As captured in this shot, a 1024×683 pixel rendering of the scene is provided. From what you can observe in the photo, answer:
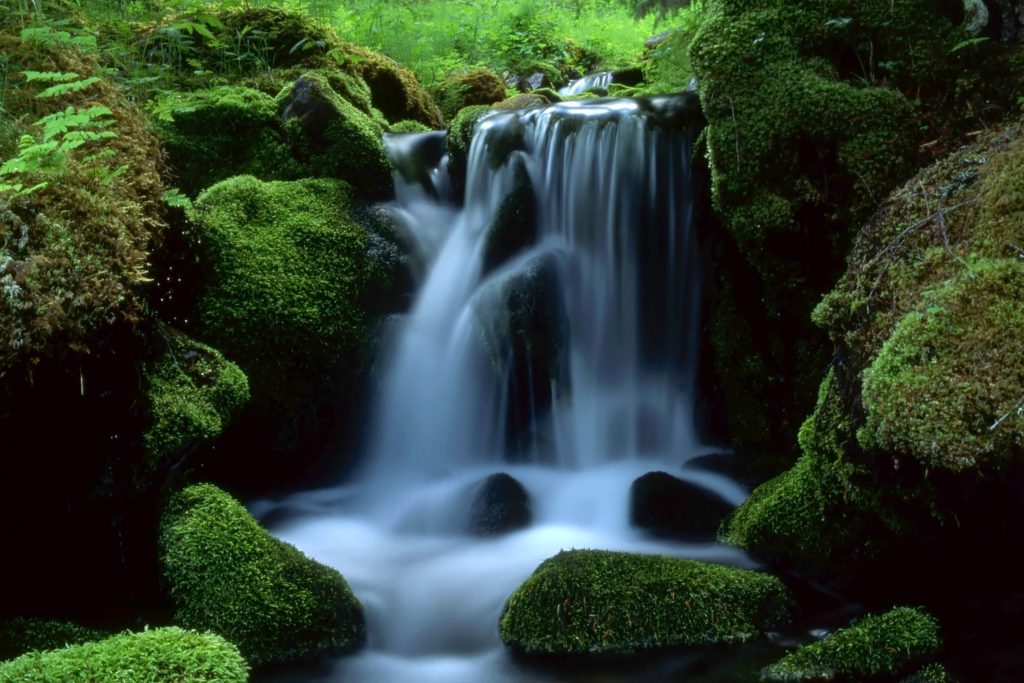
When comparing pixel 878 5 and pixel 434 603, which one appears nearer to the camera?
pixel 434 603

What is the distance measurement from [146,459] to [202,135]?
359 centimetres

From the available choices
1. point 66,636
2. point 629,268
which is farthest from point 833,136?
point 66,636

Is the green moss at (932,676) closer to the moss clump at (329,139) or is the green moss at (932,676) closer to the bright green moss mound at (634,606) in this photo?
the bright green moss mound at (634,606)

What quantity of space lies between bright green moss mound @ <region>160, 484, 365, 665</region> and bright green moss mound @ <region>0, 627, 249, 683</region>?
859mm

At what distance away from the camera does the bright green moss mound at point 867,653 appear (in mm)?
3301

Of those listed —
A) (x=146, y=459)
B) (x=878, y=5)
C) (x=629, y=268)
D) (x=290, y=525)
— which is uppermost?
(x=878, y=5)

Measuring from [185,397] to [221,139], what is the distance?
3202 mm

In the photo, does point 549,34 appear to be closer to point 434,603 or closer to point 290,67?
point 290,67

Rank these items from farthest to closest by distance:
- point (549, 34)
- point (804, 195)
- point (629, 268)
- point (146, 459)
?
point (549, 34)
point (629, 268)
point (804, 195)
point (146, 459)

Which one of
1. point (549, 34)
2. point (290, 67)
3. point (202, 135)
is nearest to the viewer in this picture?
point (202, 135)

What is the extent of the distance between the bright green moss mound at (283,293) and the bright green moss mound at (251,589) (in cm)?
163

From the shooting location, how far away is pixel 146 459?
4.14 metres

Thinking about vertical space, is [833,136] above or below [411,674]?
above

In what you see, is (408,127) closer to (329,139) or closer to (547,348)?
(329,139)
